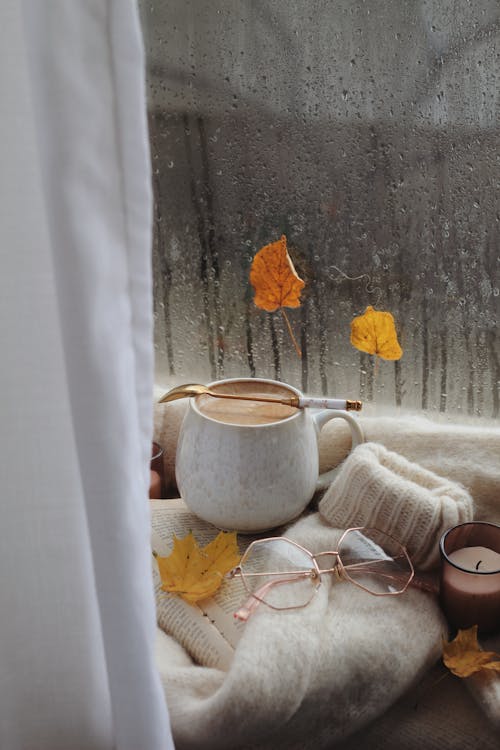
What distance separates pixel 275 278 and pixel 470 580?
1.20 ft

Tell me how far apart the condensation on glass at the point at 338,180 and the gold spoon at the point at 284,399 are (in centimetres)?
13

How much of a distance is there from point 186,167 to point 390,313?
0.27m

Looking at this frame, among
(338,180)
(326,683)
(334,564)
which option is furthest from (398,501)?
(338,180)

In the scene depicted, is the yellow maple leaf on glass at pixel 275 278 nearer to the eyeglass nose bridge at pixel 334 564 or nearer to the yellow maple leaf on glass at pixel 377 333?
the yellow maple leaf on glass at pixel 377 333

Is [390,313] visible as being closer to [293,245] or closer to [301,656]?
[293,245]

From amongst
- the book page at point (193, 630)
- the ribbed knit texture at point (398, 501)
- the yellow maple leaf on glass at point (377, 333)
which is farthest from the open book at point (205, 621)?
the yellow maple leaf on glass at point (377, 333)

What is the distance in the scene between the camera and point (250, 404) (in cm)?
67

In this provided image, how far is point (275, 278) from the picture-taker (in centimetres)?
76

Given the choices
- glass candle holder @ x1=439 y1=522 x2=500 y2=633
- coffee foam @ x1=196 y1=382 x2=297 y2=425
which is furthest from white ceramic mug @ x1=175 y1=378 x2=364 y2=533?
glass candle holder @ x1=439 y1=522 x2=500 y2=633

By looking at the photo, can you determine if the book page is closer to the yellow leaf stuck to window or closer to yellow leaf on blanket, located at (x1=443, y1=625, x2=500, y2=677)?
yellow leaf on blanket, located at (x1=443, y1=625, x2=500, y2=677)

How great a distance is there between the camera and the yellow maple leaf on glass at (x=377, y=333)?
750mm

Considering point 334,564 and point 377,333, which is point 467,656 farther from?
point 377,333

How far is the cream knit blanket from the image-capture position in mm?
465

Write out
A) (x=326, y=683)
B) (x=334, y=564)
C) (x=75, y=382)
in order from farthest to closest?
(x=334, y=564) < (x=326, y=683) < (x=75, y=382)
